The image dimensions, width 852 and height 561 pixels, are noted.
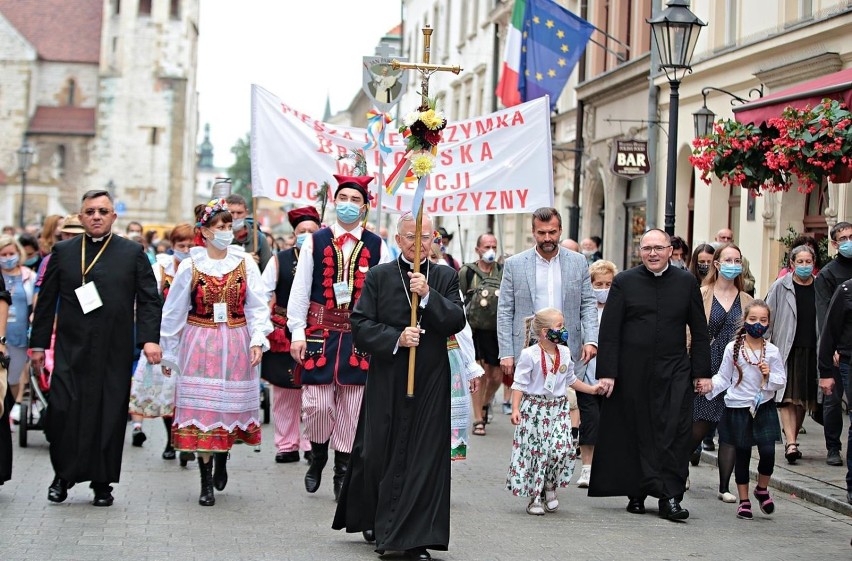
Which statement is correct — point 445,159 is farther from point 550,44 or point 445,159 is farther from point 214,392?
point 550,44

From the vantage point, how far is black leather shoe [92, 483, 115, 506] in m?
9.37

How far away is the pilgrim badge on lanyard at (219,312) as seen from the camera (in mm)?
9797

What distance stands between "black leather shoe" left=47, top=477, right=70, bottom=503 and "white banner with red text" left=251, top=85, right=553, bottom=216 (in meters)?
4.30

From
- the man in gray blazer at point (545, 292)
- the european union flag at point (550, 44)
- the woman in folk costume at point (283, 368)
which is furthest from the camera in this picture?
the european union flag at point (550, 44)

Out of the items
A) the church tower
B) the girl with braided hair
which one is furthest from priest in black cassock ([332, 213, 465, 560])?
the church tower

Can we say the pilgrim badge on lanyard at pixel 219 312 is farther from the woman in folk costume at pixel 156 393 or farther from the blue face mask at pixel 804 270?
the blue face mask at pixel 804 270

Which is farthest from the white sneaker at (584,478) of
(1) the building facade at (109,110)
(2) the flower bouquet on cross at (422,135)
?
(1) the building facade at (109,110)

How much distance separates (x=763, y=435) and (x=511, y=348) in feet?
6.18

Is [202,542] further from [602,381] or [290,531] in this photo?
[602,381]

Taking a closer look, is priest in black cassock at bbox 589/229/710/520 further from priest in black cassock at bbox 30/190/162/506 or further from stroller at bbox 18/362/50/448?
stroller at bbox 18/362/50/448

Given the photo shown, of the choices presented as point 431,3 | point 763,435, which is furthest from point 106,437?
point 431,3

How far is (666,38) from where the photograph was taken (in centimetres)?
1462

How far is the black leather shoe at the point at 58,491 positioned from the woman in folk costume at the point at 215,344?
781mm

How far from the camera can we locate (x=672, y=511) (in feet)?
30.7
